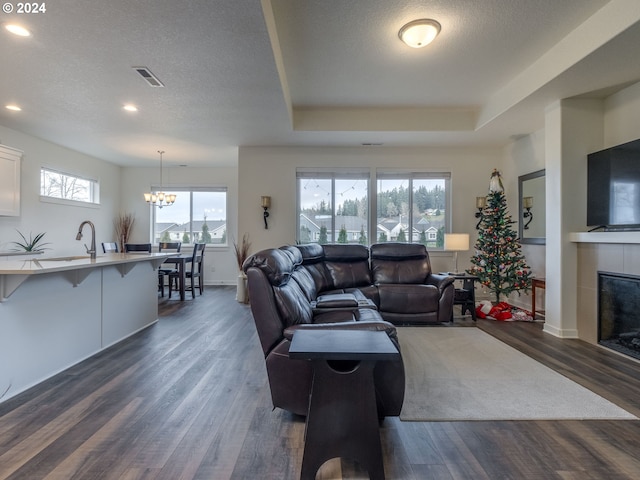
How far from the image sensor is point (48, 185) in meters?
5.55

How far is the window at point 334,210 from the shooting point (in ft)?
19.1

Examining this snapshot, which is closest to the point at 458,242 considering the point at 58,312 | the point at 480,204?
the point at 480,204

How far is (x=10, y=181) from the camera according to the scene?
4539 millimetres

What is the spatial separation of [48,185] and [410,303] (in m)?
6.38

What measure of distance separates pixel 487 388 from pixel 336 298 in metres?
1.42

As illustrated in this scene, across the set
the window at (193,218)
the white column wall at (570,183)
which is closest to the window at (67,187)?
the window at (193,218)

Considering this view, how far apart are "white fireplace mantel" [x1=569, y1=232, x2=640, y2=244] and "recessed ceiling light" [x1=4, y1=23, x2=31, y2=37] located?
5.41 m

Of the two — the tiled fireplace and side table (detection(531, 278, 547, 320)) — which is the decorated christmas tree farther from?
the tiled fireplace

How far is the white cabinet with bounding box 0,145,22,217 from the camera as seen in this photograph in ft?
14.5

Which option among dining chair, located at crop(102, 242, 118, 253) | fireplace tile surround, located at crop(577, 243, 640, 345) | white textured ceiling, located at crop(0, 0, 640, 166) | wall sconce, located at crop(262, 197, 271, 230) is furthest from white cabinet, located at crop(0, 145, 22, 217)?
fireplace tile surround, located at crop(577, 243, 640, 345)

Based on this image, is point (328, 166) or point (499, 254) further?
point (328, 166)

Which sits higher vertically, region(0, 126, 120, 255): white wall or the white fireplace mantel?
region(0, 126, 120, 255): white wall

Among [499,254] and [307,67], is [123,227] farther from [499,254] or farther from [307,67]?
[499,254]

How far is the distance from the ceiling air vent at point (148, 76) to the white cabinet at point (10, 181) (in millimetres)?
2967
